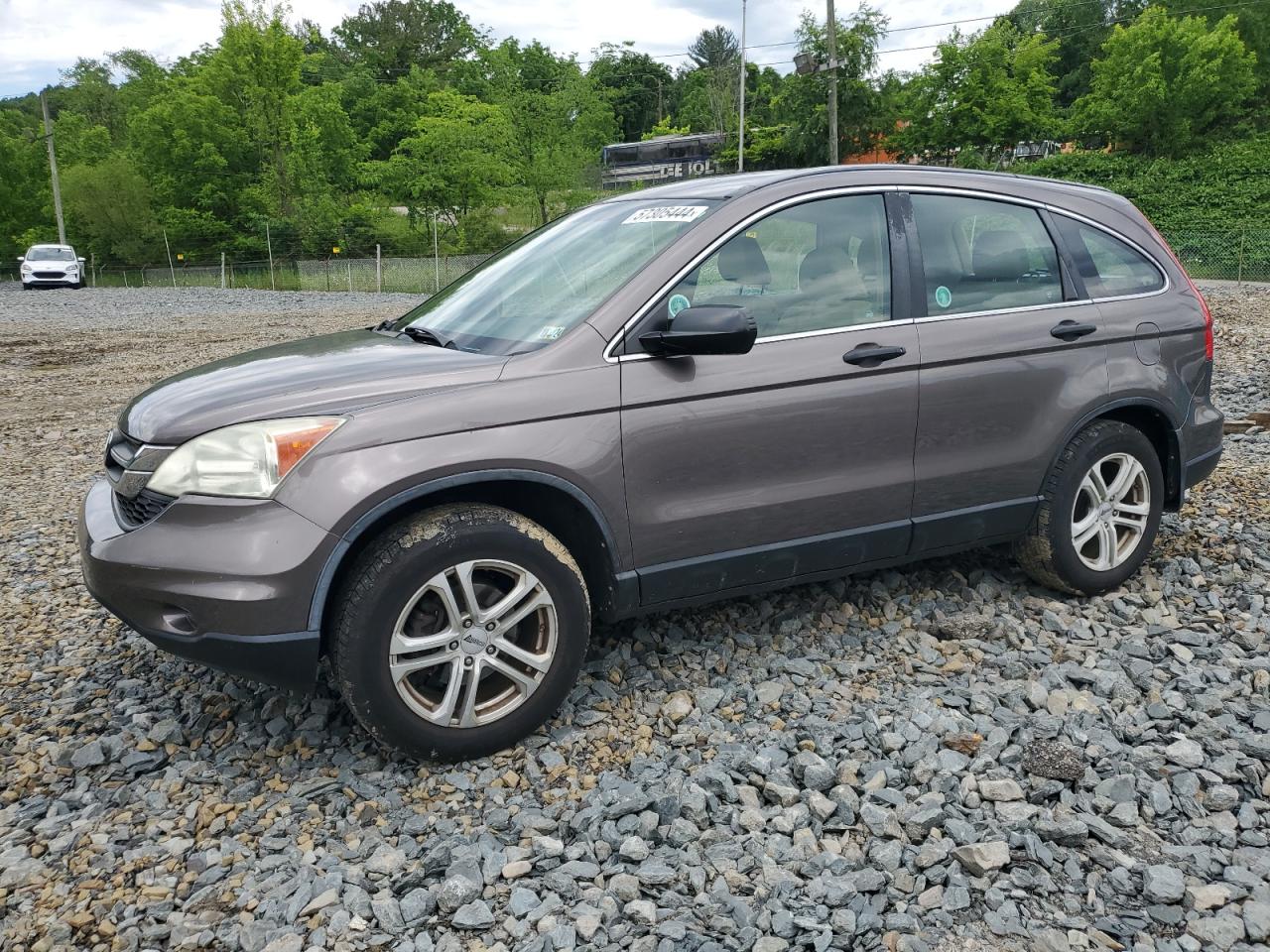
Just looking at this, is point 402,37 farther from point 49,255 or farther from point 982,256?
point 982,256

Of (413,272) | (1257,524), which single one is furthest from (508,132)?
(1257,524)

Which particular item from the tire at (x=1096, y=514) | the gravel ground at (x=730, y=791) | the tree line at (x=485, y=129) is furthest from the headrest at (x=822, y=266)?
the tree line at (x=485, y=129)

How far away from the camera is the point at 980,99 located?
49.9 m

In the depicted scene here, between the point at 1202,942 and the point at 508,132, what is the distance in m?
48.4

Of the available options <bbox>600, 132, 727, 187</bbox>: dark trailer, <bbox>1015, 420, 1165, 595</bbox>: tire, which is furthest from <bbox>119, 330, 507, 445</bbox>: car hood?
<bbox>600, 132, 727, 187</bbox>: dark trailer

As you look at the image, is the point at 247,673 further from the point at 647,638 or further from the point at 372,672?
the point at 647,638

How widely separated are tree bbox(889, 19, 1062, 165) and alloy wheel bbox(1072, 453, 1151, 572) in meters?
48.7

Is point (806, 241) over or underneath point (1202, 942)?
over

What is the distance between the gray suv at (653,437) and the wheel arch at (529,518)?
1 cm

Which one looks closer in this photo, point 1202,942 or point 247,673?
point 1202,942

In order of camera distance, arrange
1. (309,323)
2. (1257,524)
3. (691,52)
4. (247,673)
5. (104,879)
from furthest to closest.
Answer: (691,52) → (309,323) → (1257,524) → (247,673) → (104,879)

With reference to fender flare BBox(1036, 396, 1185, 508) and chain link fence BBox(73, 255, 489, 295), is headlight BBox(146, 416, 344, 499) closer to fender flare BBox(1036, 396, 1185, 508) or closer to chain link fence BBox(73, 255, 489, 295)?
fender flare BBox(1036, 396, 1185, 508)

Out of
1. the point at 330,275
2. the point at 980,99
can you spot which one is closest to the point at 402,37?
the point at 980,99

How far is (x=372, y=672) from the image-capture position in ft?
9.92
